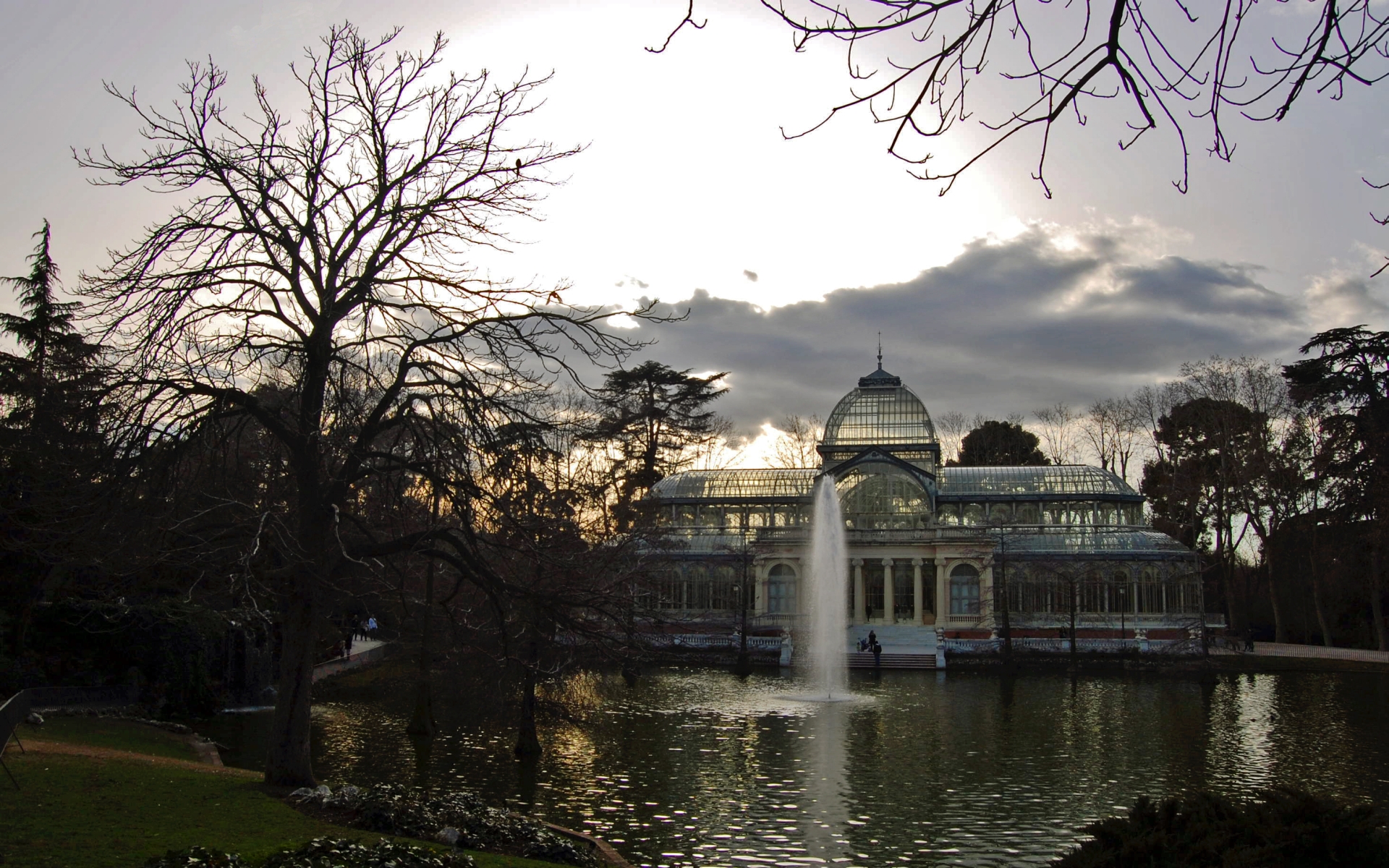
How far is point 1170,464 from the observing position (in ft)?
210

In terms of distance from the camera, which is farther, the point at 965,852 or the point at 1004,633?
the point at 1004,633

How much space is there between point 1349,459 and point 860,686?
24.1 meters

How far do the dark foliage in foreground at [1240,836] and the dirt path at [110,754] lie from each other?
10793mm

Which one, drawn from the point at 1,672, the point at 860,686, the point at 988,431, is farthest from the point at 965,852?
the point at 988,431

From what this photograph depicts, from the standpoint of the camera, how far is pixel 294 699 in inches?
512

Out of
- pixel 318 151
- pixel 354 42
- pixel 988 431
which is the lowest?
pixel 318 151

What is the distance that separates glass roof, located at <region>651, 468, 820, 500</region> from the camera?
57875mm

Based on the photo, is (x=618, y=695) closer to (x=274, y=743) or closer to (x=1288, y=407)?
(x=274, y=743)

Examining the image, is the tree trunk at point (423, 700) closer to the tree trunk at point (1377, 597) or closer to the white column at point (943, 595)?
the white column at point (943, 595)

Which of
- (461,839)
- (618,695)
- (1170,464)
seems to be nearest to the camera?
(461,839)

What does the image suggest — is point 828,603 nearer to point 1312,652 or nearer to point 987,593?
point 987,593

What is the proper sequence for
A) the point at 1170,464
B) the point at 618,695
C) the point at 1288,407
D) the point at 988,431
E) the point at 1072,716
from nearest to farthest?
the point at 1072,716 → the point at 618,695 → the point at 1288,407 → the point at 1170,464 → the point at 988,431

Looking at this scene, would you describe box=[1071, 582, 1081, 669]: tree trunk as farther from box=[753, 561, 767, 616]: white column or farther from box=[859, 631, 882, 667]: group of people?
box=[753, 561, 767, 616]: white column

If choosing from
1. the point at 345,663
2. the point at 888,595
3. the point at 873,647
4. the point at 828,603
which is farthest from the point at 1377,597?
the point at 345,663
